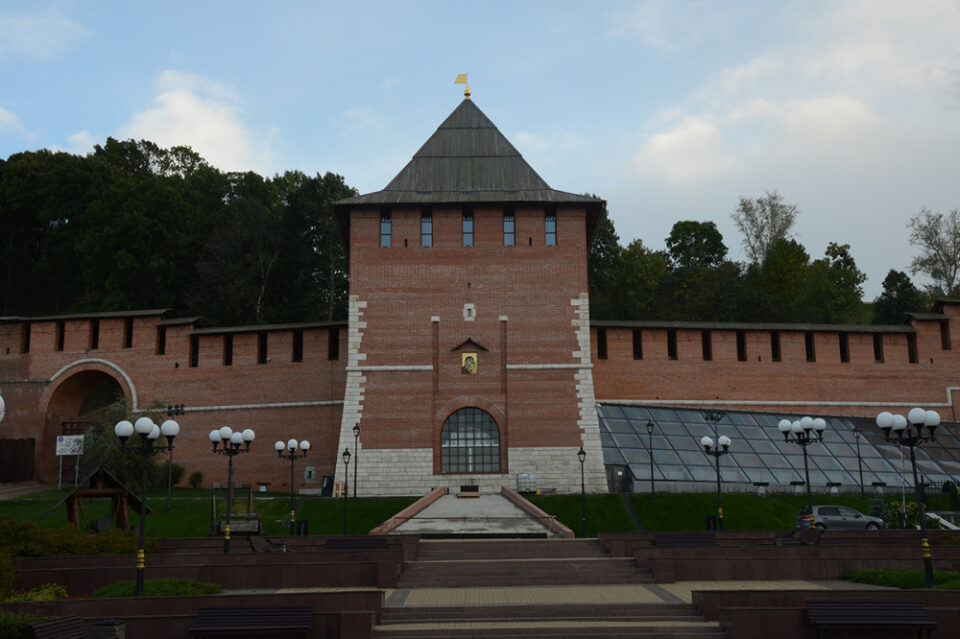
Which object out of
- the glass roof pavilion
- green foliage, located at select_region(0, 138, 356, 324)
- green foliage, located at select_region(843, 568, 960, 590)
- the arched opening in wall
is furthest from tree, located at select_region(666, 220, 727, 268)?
green foliage, located at select_region(843, 568, 960, 590)

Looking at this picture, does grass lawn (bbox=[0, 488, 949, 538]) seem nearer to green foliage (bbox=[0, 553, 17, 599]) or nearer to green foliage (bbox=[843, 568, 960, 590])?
green foliage (bbox=[0, 553, 17, 599])

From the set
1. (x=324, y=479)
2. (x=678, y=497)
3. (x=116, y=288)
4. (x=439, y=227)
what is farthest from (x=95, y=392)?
(x=678, y=497)

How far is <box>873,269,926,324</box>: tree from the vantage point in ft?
174

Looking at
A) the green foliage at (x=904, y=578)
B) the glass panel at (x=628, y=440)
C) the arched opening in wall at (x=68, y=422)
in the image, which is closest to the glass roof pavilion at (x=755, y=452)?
the glass panel at (x=628, y=440)

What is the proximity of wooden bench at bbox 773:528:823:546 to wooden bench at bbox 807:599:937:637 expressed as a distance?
6.41 metres

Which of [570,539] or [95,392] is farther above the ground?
[95,392]

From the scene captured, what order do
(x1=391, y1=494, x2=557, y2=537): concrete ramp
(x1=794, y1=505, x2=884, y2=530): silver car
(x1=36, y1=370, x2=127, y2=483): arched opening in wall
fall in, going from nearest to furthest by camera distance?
(x1=391, y1=494, x2=557, y2=537): concrete ramp, (x1=794, y1=505, x2=884, y2=530): silver car, (x1=36, y1=370, x2=127, y2=483): arched opening in wall

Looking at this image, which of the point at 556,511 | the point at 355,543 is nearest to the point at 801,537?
the point at 556,511

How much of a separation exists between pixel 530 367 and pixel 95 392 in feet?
95.2

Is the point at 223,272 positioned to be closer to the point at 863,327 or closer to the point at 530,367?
the point at 530,367

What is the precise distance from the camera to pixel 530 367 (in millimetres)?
31500

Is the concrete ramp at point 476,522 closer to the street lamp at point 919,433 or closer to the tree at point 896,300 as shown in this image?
the street lamp at point 919,433

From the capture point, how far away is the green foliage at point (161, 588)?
43.1 ft

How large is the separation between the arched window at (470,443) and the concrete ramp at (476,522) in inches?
145
